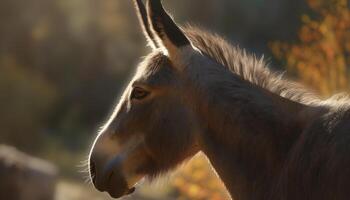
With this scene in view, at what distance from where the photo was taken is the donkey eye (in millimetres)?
5395

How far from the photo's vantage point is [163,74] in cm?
537

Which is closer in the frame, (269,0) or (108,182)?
(108,182)

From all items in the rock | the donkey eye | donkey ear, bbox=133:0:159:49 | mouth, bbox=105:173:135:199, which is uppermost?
donkey ear, bbox=133:0:159:49

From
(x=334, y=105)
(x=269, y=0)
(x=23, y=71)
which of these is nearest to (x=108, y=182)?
(x=334, y=105)

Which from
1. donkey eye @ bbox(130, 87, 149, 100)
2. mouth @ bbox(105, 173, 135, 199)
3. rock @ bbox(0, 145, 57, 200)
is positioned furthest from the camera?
rock @ bbox(0, 145, 57, 200)

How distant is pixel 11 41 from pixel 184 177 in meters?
13.9

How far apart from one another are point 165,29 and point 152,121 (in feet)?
1.85

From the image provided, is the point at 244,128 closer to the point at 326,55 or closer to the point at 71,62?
the point at 326,55

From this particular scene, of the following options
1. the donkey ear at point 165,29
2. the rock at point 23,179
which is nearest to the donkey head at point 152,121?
the donkey ear at point 165,29

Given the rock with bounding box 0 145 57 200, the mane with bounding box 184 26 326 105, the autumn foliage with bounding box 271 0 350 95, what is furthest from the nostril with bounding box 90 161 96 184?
the autumn foliage with bounding box 271 0 350 95

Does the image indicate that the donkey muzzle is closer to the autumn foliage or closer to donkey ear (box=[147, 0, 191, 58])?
donkey ear (box=[147, 0, 191, 58])

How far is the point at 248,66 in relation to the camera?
17.7 ft

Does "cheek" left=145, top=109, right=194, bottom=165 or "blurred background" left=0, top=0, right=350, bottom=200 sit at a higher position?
"cheek" left=145, top=109, right=194, bottom=165

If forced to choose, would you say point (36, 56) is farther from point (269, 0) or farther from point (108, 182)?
point (108, 182)
